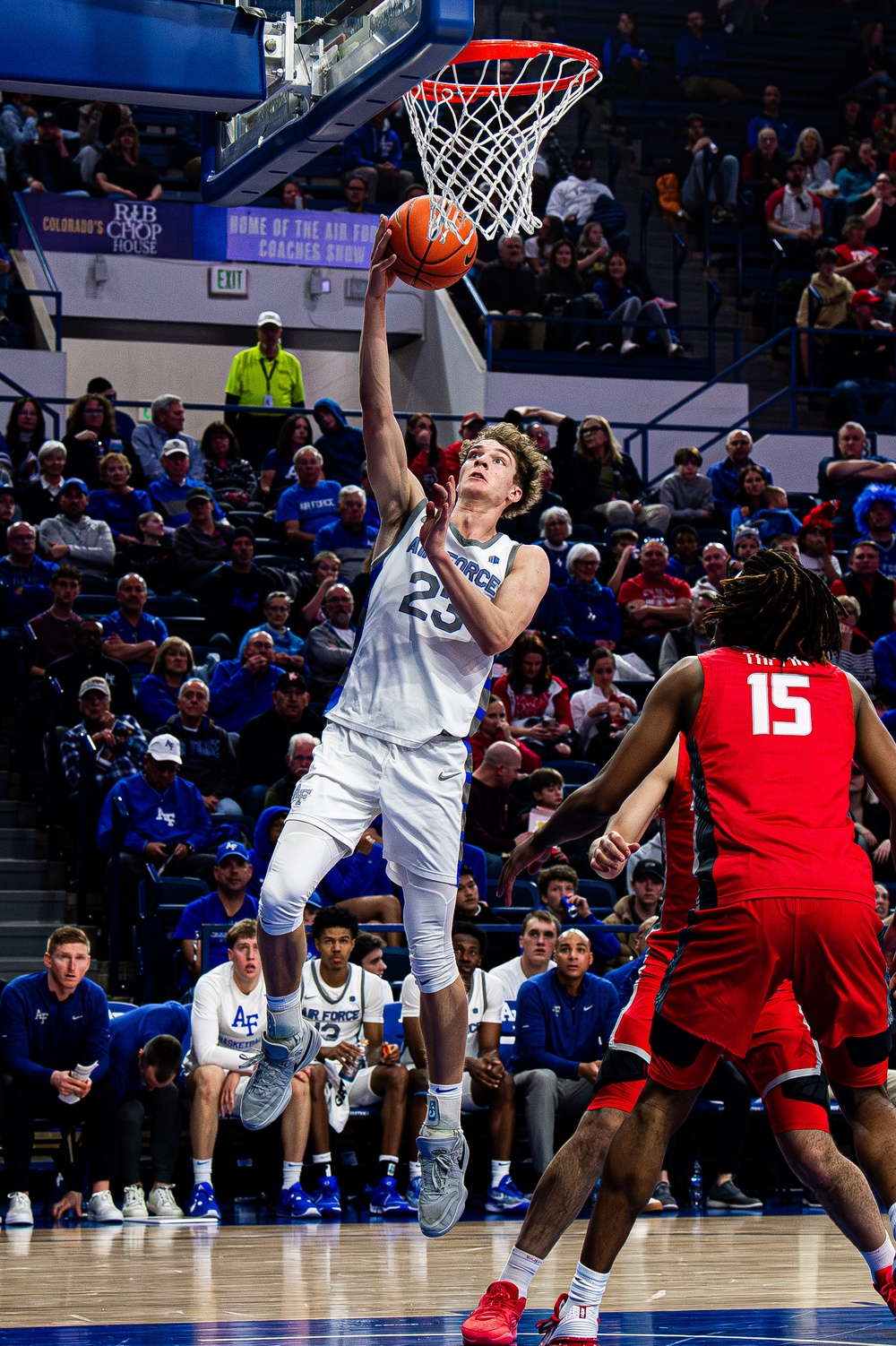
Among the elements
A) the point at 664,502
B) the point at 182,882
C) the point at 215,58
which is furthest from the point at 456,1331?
the point at 664,502

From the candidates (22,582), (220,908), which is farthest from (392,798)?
(22,582)

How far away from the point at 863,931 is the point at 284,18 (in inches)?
149

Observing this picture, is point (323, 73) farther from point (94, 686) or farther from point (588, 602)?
point (588, 602)

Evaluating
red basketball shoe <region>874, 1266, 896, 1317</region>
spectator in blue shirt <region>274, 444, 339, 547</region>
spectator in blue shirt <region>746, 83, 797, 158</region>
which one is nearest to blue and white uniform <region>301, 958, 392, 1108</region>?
spectator in blue shirt <region>274, 444, 339, 547</region>

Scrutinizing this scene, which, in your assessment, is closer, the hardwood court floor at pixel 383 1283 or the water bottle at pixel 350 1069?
the hardwood court floor at pixel 383 1283

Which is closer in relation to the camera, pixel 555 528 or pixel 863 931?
pixel 863 931

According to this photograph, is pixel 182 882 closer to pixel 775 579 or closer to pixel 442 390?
pixel 775 579

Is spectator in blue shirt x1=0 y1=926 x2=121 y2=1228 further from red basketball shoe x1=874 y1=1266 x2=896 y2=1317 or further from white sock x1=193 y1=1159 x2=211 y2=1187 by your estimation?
red basketball shoe x1=874 y1=1266 x2=896 y2=1317

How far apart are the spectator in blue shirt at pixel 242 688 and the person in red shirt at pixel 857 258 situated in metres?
10.1

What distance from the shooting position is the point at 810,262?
20750mm

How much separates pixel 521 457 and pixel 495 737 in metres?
5.88

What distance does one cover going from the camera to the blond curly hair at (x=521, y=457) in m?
5.71

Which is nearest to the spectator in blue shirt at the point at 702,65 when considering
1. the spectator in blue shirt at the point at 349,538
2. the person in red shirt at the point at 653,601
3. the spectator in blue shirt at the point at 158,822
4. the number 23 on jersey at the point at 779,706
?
the person in red shirt at the point at 653,601

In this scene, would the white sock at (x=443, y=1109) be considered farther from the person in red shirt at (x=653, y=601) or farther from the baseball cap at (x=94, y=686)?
the person in red shirt at (x=653, y=601)
